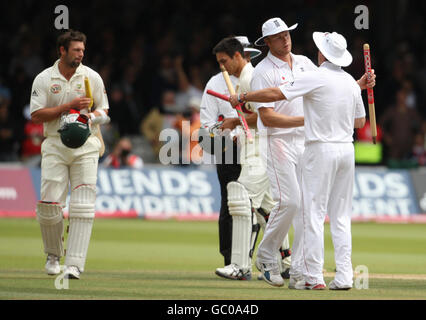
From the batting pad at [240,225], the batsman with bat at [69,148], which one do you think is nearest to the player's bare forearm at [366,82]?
the batting pad at [240,225]

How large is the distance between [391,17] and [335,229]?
49.6ft

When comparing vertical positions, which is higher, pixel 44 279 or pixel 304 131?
pixel 304 131

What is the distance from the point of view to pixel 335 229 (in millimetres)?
8625

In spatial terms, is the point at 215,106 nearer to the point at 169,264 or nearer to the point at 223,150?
the point at 223,150

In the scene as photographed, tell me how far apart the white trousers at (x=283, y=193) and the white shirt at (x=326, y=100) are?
0.49 meters

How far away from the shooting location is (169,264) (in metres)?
11.4

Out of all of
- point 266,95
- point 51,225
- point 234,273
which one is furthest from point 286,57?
point 51,225

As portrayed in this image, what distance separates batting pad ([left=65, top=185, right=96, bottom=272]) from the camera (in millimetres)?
9555

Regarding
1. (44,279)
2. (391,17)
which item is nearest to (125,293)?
(44,279)

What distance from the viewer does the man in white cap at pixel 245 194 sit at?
990 cm

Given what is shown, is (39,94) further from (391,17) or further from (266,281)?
(391,17)

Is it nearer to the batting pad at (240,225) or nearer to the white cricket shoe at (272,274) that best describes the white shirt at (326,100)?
the white cricket shoe at (272,274)

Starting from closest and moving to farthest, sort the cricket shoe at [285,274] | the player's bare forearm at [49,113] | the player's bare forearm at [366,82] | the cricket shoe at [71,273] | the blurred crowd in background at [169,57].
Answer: the player's bare forearm at [366,82], the cricket shoe at [71,273], the player's bare forearm at [49,113], the cricket shoe at [285,274], the blurred crowd in background at [169,57]
